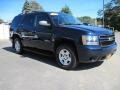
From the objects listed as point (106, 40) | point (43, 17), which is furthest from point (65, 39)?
point (43, 17)

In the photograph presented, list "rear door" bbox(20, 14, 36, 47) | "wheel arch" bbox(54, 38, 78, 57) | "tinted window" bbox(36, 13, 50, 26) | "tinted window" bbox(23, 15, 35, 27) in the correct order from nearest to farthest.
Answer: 1. "wheel arch" bbox(54, 38, 78, 57)
2. "tinted window" bbox(36, 13, 50, 26)
3. "rear door" bbox(20, 14, 36, 47)
4. "tinted window" bbox(23, 15, 35, 27)

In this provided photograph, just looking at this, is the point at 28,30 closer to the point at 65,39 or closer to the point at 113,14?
the point at 65,39

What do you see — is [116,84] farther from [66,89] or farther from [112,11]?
[112,11]

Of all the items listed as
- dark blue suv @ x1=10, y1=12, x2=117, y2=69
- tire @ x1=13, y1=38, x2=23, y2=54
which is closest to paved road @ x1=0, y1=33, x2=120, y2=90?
dark blue suv @ x1=10, y1=12, x2=117, y2=69

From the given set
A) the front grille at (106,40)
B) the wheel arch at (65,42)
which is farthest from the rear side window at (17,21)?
the front grille at (106,40)

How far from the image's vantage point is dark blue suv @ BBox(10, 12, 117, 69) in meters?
6.48

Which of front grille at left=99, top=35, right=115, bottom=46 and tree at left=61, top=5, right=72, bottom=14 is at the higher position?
tree at left=61, top=5, right=72, bottom=14

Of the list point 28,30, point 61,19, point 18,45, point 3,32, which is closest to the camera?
point 61,19

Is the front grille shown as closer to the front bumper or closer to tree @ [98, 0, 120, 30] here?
the front bumper

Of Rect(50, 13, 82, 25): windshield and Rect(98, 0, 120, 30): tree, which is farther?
Rect(98, 0, 120, 30): tree

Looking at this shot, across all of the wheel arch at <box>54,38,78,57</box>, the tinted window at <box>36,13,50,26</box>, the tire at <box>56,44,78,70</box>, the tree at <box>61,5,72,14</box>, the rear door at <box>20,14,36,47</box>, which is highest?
the tree at <box>61,5,72,14</box>

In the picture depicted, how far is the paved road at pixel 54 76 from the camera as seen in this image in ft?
17.7

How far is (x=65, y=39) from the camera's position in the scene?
6949 mm

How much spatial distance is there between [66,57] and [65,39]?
583 millimetres
